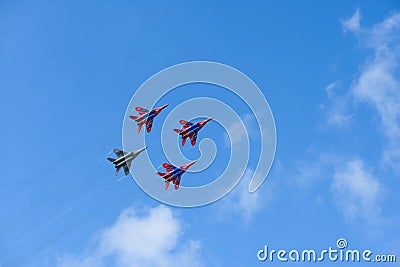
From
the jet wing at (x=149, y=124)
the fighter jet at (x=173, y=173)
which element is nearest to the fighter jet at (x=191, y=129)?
the fighter jet at (x=173, y=173)

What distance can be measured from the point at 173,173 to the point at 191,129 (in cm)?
822

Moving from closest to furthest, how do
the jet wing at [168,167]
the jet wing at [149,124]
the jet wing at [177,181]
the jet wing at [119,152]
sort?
1. the jet wing at [119,152]
2. the jet wing at [177,181]
3. the jet wing at [168,167]
4. the jet wing at [149,124]

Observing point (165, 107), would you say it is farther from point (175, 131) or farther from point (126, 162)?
point (126, 162)

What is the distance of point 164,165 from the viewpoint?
75.2 meters

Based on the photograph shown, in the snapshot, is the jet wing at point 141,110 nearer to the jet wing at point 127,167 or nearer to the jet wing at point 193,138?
the jet wing at point 193,138

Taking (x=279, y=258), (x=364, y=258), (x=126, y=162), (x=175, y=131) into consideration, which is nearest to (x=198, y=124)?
(x=175, y=131)

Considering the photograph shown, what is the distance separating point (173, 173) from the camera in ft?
246

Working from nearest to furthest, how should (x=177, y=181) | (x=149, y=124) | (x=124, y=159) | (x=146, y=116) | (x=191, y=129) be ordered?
(x=124, y=159) → (x=177, y=181) → (x=191, y=129) → (x=146, y=116) → (x=149, y=124)

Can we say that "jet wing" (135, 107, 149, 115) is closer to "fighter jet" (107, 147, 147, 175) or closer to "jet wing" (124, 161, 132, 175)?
"fighter jet" (107, 147, 147, 175)

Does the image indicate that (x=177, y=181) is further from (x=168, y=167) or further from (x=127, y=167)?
(x=127, y=167)

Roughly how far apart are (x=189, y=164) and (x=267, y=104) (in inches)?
679

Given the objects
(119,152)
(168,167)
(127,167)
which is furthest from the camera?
(168,167)

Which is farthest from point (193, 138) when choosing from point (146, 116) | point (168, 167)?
point (146, 116)

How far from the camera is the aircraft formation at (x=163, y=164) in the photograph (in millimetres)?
72812
